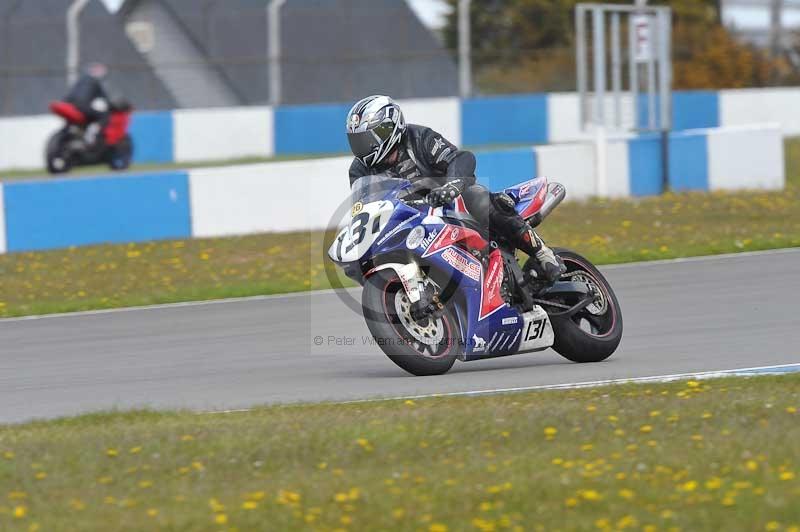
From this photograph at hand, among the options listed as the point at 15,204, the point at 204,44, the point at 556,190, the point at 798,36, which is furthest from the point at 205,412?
the point at 798,36

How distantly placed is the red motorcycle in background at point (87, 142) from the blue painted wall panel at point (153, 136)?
66.7 inches

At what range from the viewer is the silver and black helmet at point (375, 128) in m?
7.51

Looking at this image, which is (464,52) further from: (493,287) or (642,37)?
(493,287)

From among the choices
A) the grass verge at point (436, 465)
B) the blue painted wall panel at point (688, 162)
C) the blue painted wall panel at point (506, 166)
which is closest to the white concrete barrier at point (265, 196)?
the blue painted wall panel at point (506, 166)

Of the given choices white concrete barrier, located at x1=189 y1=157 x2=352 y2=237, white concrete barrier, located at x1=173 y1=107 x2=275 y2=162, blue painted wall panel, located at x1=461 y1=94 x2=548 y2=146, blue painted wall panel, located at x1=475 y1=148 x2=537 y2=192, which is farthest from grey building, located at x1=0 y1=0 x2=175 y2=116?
blue painted wall panel, located at x1=475 y1=148 x2=537 y2=192

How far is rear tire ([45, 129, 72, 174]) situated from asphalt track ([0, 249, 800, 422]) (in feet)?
35.9

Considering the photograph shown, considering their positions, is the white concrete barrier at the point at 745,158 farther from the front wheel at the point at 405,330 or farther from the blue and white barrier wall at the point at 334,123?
the front wheel at the point at 405,330

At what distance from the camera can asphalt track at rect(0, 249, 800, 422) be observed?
25.6 feet

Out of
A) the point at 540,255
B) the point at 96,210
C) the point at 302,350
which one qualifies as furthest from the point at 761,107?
the point at 540,255

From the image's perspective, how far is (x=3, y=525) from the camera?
17.4ft

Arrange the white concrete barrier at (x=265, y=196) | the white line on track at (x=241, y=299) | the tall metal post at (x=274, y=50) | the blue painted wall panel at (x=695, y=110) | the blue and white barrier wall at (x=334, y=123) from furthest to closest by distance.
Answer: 1. the blue painted wall panel at (x=695, y=110)
2. the tall metal post at (x=274, y=50)
3. the blue and white barrier wall at (x=334, y=123)
4. the white concrete barrier at (x=265, y=196)
5. the white line on track at (x=241, y=299)

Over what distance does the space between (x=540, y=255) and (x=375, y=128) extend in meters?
1.20

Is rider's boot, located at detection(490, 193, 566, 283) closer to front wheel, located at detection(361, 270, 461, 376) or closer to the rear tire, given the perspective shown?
front wheel, located at detection(361, 270, 461, 376)

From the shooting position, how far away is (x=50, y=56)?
973 inches
